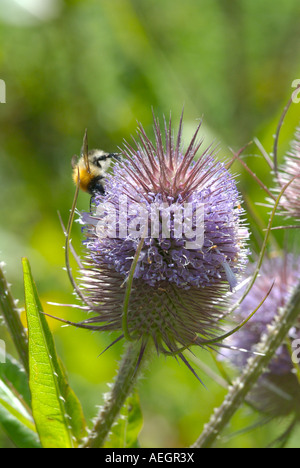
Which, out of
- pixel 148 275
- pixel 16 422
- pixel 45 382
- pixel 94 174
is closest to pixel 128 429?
pixel 16 422

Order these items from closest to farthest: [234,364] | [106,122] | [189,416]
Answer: [234,364]
[189,416]
[106,122]

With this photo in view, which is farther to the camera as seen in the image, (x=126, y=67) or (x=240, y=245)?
(x=126, y=67)

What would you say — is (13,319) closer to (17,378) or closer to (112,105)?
(17,378)

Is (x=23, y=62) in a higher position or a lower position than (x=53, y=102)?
higher

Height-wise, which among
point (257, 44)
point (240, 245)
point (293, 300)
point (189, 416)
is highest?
A: point (257, 44)

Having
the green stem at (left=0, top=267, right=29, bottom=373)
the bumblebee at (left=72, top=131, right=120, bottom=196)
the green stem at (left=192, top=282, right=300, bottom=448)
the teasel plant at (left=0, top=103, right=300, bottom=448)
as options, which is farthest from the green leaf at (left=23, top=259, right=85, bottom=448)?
the bumblebee at (left=72, top=131, right=120, bottom=196)

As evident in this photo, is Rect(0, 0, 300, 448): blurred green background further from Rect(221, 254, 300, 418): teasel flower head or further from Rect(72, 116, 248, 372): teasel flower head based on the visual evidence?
Rect(72, 116, 248, 372): teasel flower head

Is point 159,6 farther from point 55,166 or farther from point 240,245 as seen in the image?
point 240,245
